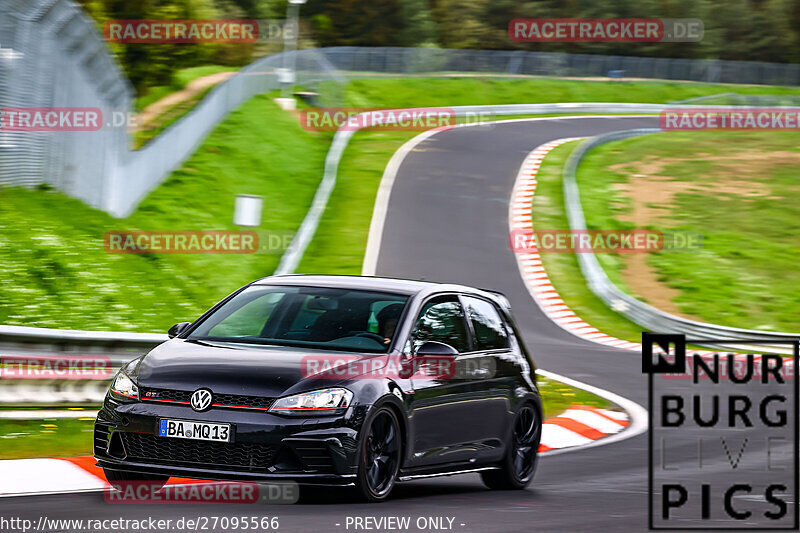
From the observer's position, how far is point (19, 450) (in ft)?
33.7

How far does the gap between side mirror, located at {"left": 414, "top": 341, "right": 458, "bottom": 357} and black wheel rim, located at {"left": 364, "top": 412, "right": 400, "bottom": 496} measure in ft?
2.02

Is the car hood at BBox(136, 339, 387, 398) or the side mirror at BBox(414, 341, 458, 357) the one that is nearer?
the car hood at BBox(136, 339, 387, 398)

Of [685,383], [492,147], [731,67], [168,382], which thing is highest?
[731,67]

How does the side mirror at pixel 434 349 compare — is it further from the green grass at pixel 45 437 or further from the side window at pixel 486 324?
the green grass at pixel 45 437

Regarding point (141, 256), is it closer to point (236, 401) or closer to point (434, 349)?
point (434, 349)

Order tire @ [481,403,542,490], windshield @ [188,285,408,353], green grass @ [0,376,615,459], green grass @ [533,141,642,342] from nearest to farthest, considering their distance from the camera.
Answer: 1. windshield @ [188,285,408,353]
2. tire @ [481,403,542,490]
3. green grass @ [0,376,615,459]
4. green grass @ [533,141,642,342]

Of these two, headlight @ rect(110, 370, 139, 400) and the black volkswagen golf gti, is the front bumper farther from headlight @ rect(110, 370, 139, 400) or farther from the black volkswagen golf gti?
headlight @ rect(110, 370, 139, 400)

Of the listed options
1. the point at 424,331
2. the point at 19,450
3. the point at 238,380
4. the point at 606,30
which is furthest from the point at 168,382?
the point at 606,30

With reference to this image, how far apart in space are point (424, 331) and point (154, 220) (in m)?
19.1

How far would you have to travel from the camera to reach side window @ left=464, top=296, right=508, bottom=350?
32.6 feet

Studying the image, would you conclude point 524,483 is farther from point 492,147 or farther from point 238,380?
point 492,147

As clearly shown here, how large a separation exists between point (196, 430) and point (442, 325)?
2277mm

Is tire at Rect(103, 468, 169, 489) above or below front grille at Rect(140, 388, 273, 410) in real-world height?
below

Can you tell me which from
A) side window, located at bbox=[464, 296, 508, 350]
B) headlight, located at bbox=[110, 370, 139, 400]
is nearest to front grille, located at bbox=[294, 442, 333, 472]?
headlight, located at bbox=[110, 370, 139, 400]
